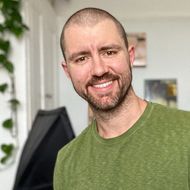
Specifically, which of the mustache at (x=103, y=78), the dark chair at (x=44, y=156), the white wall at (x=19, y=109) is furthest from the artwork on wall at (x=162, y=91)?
the mustache at (x=103, y=78)

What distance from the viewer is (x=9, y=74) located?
2.35 metres

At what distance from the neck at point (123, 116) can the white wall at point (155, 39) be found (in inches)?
101

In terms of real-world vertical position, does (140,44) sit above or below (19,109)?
above

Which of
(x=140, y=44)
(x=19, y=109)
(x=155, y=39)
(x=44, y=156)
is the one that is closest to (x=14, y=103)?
(x=19, y=109)

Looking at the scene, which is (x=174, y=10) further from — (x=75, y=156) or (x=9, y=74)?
(x=75, y=156)

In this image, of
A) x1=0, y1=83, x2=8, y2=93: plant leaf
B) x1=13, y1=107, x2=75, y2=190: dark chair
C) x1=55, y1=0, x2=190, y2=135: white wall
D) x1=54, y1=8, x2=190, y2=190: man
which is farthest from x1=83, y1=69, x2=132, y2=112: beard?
x1=55, y1=0, x2=190, y2=135: white wall

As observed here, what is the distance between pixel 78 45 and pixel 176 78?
2.72 meters

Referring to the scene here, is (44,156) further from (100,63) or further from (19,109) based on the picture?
(19,109)

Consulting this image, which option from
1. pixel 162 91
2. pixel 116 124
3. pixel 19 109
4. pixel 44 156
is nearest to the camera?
pixel 116 124

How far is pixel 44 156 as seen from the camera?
1.46 meters

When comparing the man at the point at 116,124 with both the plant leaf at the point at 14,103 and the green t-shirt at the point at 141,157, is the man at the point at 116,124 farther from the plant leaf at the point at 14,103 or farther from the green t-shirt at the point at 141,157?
the plant leaf at the point at 14,103

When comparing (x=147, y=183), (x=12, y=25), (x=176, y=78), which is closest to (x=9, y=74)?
(x=12, y=25)

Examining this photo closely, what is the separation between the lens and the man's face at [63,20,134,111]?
1021 mm

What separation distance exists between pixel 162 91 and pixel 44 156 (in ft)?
7.70
